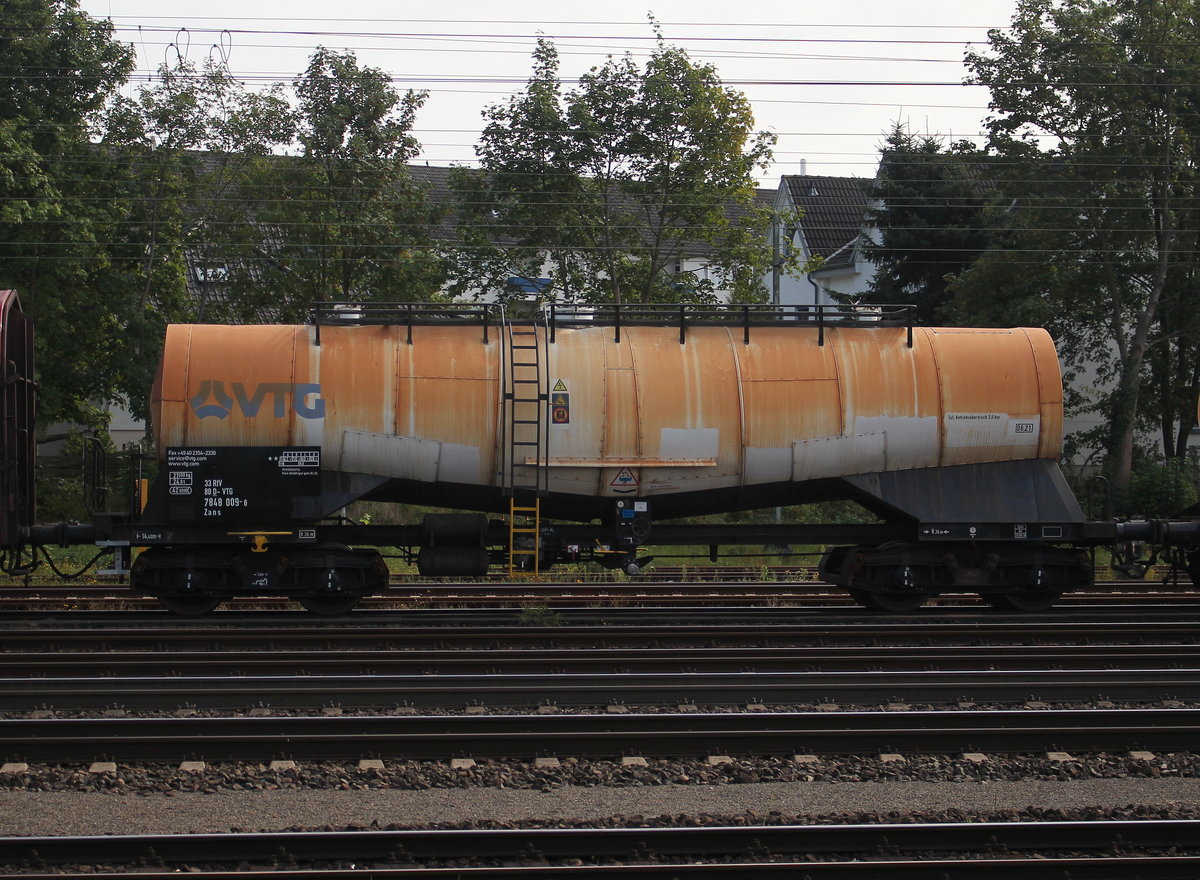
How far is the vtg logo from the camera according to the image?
522 inches

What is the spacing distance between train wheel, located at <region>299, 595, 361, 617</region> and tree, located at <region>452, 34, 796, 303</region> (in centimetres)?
1648

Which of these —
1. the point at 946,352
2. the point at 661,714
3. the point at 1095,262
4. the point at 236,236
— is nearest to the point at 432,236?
the point at 236,236

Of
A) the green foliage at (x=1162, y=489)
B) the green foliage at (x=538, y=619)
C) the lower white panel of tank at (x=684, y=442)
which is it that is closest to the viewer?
the green foliage at (x=538, y=619)

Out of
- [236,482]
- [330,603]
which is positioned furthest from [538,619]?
[236,482]

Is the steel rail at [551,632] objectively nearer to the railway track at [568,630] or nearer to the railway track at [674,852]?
the railway track at [568,630]

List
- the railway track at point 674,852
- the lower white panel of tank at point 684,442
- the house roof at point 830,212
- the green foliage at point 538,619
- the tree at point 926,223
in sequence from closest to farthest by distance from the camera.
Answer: the railway track at point 674,852
the green foliage at point 538,619
the lower white panel of tank at point 684,442
the tree at point 926,223
the house roof at point 830,212

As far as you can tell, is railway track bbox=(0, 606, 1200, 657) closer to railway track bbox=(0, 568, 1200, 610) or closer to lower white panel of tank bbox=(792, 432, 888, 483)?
railway track bbox=(0, 568, 1200, 610)

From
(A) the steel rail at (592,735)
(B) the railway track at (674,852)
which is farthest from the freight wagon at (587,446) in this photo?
(B) the railway track at (674,852)

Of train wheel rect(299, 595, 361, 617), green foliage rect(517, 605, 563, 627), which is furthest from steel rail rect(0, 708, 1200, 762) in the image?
train wheel rect(299, 595, 361, 617)

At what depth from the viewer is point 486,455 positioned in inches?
534

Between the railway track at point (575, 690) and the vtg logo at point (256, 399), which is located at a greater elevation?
the vtg logo at point (256, 399)

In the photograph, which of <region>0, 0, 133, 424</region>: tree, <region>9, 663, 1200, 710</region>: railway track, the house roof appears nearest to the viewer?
<region>9, 663, 1200, 710</region>: railway track

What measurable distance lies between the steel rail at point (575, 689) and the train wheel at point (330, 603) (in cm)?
385

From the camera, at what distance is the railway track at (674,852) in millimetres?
5781
